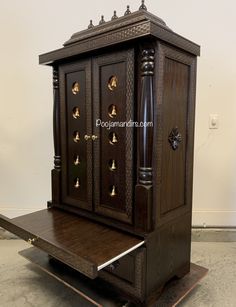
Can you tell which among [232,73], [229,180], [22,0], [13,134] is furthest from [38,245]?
[22,0]

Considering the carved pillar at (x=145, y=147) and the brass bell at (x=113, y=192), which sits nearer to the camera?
the carved pillar at (x=145, y=147)

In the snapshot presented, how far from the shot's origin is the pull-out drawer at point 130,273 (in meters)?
1.23

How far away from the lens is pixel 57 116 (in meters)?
1.66

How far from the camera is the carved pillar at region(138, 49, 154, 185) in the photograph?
3.83 ft

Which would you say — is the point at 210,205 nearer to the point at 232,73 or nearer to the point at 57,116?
the point at 232,73

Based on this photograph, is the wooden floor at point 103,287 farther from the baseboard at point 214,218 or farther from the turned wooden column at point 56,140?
the baseboard at point 214,218

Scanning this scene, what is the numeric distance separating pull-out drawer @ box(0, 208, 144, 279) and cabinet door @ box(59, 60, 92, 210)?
163 millimetres

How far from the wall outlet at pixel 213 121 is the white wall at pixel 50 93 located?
0.10ft

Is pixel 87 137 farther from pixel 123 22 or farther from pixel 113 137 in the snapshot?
pixel 123 22

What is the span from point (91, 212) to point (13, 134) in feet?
4.24

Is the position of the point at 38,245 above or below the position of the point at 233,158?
below

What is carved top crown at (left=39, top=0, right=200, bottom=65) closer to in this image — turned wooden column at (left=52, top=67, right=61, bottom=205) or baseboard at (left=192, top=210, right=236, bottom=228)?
turned wooden column at (left=52, top=67, right=61, bottom=205)

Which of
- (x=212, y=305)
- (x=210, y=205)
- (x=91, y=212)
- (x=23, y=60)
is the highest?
(x=23, y=60)

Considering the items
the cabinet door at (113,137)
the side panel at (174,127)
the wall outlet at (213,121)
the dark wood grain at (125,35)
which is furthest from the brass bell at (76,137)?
the wall outlet at (213,121)
